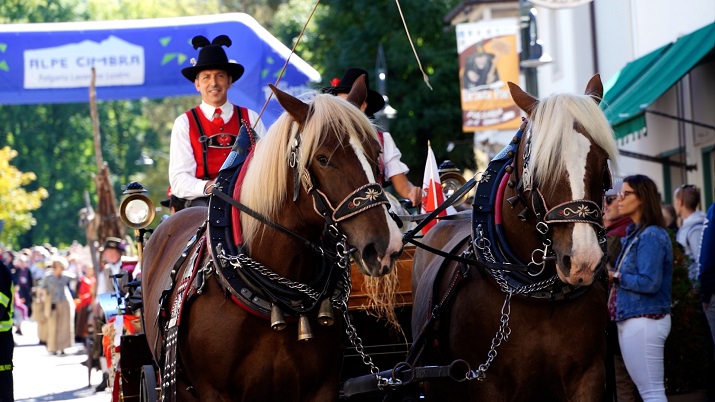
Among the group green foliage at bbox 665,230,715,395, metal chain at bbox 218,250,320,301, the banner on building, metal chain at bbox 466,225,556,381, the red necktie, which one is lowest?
green foliage at bbox 665,230,715,395

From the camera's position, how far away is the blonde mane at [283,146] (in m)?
5.40

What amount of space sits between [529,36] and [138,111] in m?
50.1

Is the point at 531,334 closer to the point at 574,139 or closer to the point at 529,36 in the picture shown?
the point at 574,139

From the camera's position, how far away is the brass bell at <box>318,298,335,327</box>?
5.63 metres

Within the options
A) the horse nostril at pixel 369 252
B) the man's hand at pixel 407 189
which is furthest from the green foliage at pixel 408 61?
the horse nostril at pixel 369 252

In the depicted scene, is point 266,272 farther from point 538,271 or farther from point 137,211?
point 137,211

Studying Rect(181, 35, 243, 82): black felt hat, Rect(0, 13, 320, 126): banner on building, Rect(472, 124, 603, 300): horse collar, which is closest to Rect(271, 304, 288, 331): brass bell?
Rect(472, 124, 603, 300): horse collar

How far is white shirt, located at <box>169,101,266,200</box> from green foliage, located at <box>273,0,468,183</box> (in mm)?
22103

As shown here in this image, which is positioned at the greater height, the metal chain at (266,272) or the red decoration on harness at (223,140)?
the red decoration on harness at (223,140)

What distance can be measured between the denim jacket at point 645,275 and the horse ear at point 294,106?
359cm

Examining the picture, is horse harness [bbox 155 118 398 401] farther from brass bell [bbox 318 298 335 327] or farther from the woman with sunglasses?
the woman with sunglasses

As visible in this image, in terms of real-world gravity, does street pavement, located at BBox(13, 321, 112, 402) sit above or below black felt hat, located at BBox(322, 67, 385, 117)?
below

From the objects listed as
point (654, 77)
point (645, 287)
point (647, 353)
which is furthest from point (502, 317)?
point (654, 77)

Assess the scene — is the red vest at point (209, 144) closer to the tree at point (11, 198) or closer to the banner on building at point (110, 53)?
the banner on building at point (110, 53)
